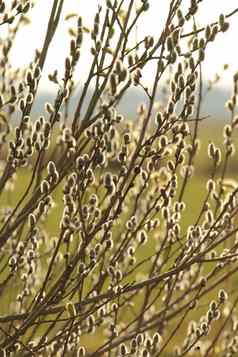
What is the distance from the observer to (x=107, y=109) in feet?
8.21

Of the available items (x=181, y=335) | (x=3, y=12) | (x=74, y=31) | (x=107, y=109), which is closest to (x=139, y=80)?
(x=107, y=109)

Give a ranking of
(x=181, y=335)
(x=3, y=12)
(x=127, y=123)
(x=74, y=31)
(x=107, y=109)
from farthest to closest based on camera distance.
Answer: (x=181, y=335), (x=127, y=123), (x=74, y=31), (x=3, y=12), (x=107, y=109)

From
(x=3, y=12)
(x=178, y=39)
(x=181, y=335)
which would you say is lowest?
(x=178, y=39)

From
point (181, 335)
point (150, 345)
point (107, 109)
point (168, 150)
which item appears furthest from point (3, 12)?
point (181, 335)

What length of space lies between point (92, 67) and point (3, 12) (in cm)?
39

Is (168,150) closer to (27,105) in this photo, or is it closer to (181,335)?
(27,105)

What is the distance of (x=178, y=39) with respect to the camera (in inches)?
99.7

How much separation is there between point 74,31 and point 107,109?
1.02 meters

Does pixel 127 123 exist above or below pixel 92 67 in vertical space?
above

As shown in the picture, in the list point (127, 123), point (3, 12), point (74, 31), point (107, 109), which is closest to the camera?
point (107, 109)

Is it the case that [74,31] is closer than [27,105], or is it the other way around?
[27,105]

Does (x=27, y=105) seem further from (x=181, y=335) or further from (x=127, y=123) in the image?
Answer: (x=181, y=335)

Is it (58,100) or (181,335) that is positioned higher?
(181,335)

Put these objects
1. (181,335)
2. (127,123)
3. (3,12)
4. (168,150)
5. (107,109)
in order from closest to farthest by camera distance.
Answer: (107,109) → (3,12) → (168,150) → (127,123) → (181,335)
